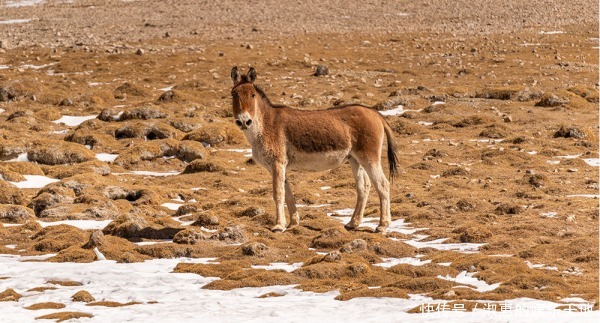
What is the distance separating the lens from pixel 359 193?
22750 mm

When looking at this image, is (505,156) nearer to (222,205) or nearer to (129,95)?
(222,205)

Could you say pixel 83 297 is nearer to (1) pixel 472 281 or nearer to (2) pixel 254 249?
(2) pixel 254 249

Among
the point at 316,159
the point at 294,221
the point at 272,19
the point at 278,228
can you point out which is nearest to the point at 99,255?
the point at 278,228

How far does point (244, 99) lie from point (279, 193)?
2.20 metres

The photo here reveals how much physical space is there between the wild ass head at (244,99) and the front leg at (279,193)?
124 cm

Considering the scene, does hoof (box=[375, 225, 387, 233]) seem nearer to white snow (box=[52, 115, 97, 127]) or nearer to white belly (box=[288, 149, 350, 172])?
white belly (box=[288, 149, 350, 172])

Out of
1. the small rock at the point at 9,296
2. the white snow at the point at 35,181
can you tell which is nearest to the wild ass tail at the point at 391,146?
the small rock at the point at 9,296

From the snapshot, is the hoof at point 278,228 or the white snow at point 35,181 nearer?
the hoof at point 278,228

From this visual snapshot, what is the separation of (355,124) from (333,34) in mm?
44596

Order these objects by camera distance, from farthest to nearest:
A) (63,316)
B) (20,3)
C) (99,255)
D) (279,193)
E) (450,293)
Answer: (20,3) < (279,193) < (99,255) < (450,293) < (63,316)

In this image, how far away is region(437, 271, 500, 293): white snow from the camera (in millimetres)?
17059

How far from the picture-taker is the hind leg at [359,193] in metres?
22.5

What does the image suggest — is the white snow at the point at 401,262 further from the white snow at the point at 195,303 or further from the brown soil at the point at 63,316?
the brown soil at the point at 63,316

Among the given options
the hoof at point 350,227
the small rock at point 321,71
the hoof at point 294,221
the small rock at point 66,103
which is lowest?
the hoof at point 350,227
